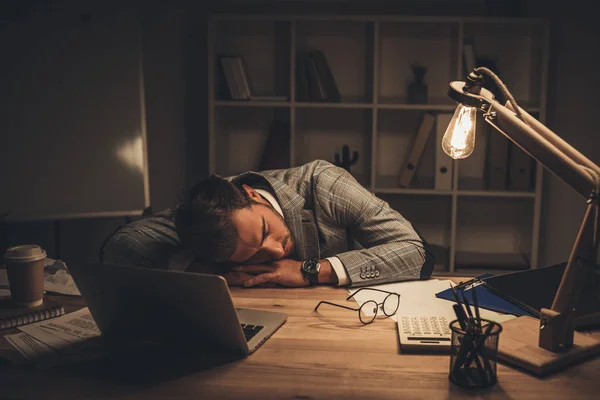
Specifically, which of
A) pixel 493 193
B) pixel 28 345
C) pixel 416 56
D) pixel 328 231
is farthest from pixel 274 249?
pixel 416 56

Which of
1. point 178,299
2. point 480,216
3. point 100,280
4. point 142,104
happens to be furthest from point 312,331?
point 480,216

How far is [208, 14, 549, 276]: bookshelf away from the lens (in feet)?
10.5

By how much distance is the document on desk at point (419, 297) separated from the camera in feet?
4.32

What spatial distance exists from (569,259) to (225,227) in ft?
2.76

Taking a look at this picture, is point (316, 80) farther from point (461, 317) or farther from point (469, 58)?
point (461, 317)

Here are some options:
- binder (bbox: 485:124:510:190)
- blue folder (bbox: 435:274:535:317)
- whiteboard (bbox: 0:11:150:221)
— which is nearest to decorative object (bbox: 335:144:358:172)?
binder (bbox: 485:124:510:190)

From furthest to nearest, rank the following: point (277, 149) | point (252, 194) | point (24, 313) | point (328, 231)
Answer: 1. point (277, 149)
2. point (328, 231)
3. point (252, 194)
4. point (24, 313)

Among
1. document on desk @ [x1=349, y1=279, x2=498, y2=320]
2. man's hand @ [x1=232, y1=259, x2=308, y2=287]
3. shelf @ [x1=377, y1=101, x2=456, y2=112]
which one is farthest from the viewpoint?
shelf @ [x1=377, y1=101, x2=456, y2=112]

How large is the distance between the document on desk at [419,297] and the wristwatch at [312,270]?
0.11 m

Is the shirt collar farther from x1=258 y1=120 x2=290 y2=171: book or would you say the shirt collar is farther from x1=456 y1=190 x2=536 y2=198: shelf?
x1=456 y1=190 x2=536 y2=198: shelf

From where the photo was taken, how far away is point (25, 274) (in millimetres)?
1369

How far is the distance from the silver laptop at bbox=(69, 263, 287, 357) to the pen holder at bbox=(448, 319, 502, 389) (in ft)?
1.20

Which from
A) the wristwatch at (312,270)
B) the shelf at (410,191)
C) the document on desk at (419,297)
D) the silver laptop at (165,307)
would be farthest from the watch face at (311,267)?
the shelf at (410,191)

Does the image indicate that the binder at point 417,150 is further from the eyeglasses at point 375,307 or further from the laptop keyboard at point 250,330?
the laptop keyboard at point 250,330
